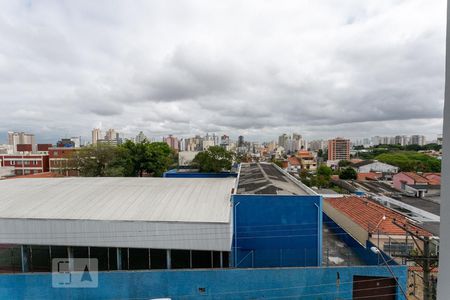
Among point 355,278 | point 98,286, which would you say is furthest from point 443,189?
point 98,286

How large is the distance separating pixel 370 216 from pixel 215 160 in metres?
18.4

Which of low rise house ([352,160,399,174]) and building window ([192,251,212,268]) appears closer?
building window ([192,251,212,268])

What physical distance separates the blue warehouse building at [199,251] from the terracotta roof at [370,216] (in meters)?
2.35

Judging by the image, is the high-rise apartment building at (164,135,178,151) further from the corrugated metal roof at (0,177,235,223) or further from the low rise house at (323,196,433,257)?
the low rise house at (323,196,433,257)

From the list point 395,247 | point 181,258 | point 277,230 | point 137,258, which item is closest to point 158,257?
point 137,258

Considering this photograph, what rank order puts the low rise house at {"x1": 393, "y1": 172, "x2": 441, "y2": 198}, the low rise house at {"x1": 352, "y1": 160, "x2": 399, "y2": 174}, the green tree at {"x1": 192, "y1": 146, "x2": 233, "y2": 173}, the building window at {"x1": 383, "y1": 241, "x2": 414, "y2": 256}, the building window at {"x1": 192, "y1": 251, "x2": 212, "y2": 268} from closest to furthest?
the building window at {"x1": 192, "y1": 251, "x2": 212, "y2": 268}
the building window at {"x1": 383, "y1": 241, "x2": 414, "y2": 256}
the green tree at {"x1": 192, "y1": 146, "x2": 233, "y2": 173}
the low rise house at {"x1": 393, "y1": 172, "x2": 441, "y2": 198}
the low rise house at {"x1": 352, "y1": 160, "x2": 399, "y2": 174}

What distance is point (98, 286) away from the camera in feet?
31.9

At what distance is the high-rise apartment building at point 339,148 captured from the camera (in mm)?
91375

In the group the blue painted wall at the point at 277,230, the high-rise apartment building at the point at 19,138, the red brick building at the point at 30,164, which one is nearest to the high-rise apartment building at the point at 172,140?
the high-rise apartment building at the point at 19,138

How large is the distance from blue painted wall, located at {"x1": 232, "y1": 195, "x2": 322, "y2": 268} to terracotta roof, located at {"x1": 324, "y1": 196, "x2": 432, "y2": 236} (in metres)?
3.91

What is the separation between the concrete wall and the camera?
969 centimetres

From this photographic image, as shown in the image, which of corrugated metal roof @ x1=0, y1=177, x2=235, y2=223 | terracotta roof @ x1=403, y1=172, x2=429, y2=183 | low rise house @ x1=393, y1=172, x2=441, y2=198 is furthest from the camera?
terracotta roof @ x1=403, y1=172, x2=429, y2=183

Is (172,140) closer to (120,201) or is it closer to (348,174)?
(348,174)

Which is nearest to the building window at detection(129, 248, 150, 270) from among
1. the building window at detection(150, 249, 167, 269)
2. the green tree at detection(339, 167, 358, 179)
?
the building window at detection(150, 249, 167, 269)
